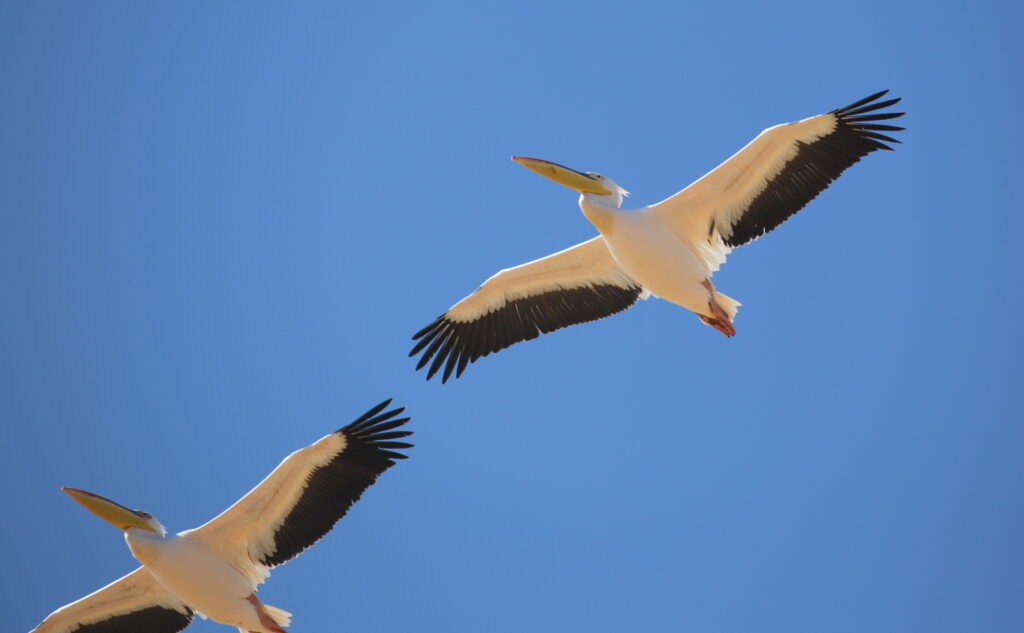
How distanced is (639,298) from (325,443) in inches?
145

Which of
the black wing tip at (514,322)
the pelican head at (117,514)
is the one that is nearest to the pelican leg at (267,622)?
the pelican head at (117,514)

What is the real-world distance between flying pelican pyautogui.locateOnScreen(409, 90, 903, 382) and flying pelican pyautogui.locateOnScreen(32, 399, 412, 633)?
2170mm

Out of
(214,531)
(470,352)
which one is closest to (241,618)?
(214,531)

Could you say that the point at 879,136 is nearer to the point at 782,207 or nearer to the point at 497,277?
the point at 782,207

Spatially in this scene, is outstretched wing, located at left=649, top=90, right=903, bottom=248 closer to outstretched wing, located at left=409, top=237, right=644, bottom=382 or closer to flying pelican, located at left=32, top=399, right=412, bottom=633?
outstretched wing, located at left=409, top=237, right=644, bottom=382

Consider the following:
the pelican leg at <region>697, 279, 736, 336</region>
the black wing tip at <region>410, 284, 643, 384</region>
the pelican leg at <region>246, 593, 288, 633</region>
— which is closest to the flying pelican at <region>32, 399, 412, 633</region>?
the pelican leg at <region>246, 593, 288, 633</region>

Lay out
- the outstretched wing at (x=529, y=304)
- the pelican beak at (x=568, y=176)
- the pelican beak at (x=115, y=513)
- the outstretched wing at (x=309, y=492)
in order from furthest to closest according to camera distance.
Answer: the outstretched wing at (x=529, y=304) → the pelican beak at (x=568, y=176) → the pelican beak at (x=115, y=513) → the outstretched wing at (x=309, y=492)

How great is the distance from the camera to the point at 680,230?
1122 cm

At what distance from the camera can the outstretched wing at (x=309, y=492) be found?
10.1 meters

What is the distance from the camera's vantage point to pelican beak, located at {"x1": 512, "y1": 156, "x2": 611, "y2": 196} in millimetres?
11148

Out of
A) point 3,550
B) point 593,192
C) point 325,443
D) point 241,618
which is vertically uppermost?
point 3,550

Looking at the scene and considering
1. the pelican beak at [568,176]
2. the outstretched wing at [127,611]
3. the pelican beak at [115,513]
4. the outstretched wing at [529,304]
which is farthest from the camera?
the outstretched wing at [529,304]

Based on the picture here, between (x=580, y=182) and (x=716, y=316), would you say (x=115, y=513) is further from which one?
(x=716, y=316)

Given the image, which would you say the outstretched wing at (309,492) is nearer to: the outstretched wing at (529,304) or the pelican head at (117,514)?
the pelican head at (117,514)
